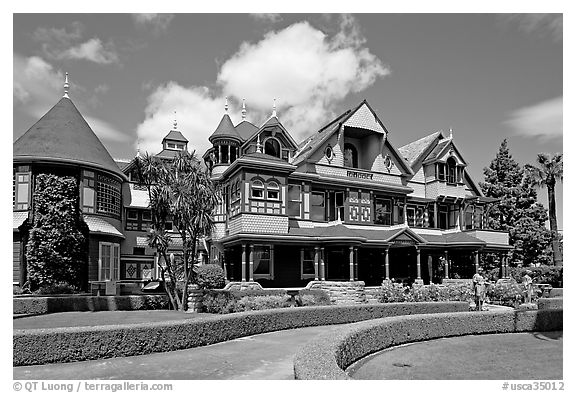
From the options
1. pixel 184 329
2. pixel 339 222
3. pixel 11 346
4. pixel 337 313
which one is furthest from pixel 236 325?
pixel 339 222

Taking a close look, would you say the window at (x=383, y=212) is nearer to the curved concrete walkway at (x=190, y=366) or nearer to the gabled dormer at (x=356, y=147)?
the gabled dormer at (x=356, y=147)

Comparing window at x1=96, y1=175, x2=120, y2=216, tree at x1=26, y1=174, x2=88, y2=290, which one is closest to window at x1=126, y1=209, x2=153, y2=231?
window at x1=96, y1=175, x2=120, y2=216

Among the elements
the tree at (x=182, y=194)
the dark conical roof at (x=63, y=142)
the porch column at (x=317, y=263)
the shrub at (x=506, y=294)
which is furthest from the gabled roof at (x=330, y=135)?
the dark conical roof at (x=63, y=142)

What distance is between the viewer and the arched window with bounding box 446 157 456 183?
43188 mm

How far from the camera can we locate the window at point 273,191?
32.2m

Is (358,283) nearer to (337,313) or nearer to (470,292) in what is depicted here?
(470,292)

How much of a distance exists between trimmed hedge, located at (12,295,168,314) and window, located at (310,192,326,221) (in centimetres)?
1255

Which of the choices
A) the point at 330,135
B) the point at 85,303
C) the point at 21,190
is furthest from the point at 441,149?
the point at 21,190

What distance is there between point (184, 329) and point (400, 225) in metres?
25.1

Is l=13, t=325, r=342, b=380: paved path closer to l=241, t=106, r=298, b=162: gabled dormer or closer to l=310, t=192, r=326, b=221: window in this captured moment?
l=310, t=192, r=326, b=221: window

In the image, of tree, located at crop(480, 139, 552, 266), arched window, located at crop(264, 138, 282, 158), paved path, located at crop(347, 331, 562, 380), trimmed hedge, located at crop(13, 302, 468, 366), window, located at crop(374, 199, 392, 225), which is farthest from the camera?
tree, located at crop(480, 139, 552, 266)

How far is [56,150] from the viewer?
32.8 m

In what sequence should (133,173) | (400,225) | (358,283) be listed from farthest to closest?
1. (133,173)
2. (400,225)
3. (358,283)

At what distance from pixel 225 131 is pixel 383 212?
45.9ft
